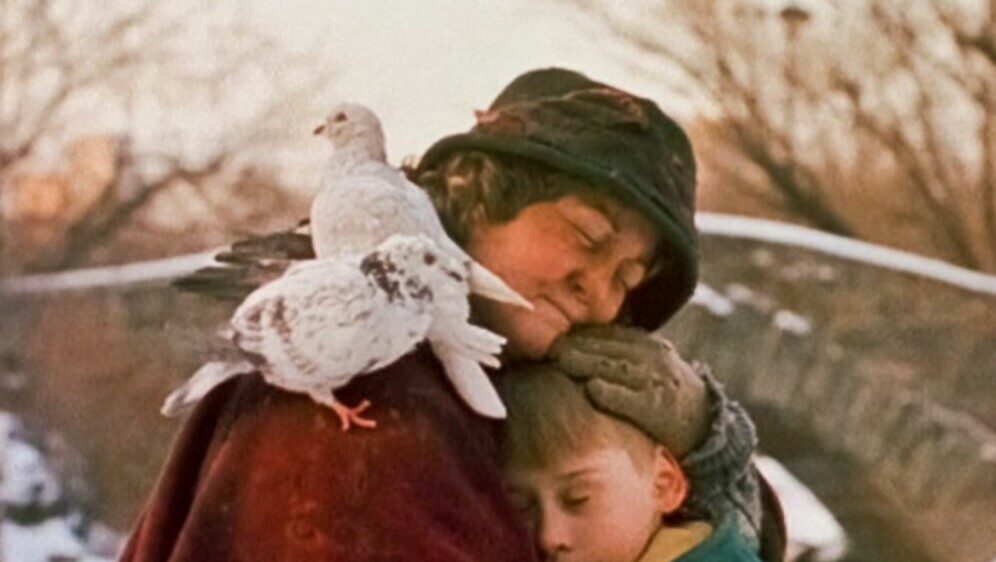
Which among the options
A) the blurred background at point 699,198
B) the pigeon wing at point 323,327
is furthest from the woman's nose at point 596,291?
the blurred background at point 699,198

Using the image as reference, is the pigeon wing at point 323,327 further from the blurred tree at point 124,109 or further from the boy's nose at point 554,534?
the blurred tree at point 124,109

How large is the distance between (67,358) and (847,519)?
559mm

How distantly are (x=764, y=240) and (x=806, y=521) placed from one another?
203 millimetres

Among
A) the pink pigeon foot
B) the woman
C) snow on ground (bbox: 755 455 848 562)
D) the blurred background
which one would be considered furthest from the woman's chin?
snow on ground (bbox: 755 455 848 562)

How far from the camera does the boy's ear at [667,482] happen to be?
777 millimetres

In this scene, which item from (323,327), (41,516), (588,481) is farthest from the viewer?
(41,516)

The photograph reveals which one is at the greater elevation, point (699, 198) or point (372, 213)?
point (372, 213)

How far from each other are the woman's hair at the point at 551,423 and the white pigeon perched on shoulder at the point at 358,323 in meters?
0.05

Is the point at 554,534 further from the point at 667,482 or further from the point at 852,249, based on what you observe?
the point at 852,249

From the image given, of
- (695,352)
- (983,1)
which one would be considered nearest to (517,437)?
(695,352)

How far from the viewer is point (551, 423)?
76cm

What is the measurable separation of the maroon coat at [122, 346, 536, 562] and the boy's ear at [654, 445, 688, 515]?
98 mm

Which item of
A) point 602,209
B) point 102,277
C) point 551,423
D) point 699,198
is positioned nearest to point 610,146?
point 602,209

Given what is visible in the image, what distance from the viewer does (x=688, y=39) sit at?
1130 mm
